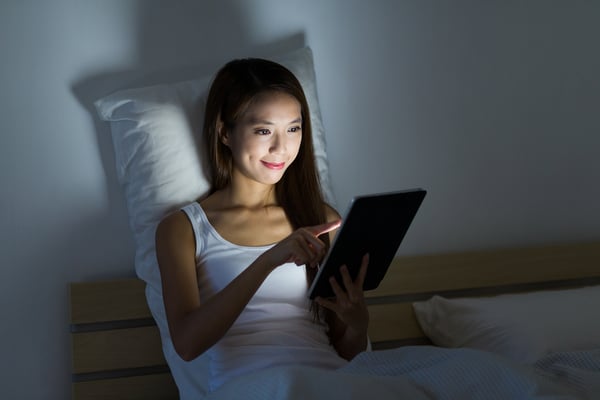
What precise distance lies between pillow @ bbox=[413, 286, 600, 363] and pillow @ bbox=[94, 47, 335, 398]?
674 mm

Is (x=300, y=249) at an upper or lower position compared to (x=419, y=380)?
upper

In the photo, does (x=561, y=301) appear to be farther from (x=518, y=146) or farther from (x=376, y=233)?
(x=376, y=233)

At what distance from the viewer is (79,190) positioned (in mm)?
1810

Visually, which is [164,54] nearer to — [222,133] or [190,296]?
[222,133]

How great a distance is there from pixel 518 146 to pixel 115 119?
3.70 ft

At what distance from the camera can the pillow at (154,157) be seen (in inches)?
66.6

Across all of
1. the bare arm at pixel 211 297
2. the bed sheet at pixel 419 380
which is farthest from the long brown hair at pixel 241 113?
the bed sheet at pixel 419 380

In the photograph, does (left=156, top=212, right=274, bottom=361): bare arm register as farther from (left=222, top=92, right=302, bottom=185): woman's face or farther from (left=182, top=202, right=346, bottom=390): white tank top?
(left=222, top=92, right=302, bottom=185): woman's face

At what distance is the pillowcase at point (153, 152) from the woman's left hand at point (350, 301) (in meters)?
0.42

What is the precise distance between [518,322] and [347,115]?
2.28ft

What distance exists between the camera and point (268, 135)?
62.2 inches

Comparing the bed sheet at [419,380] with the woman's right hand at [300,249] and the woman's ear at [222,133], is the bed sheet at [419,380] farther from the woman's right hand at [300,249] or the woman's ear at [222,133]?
the woman's ear at [222,133]

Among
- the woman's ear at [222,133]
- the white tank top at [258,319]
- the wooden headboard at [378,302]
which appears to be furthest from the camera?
the wooden headboard at [378,302]

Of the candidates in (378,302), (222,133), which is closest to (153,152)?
(222,133)
